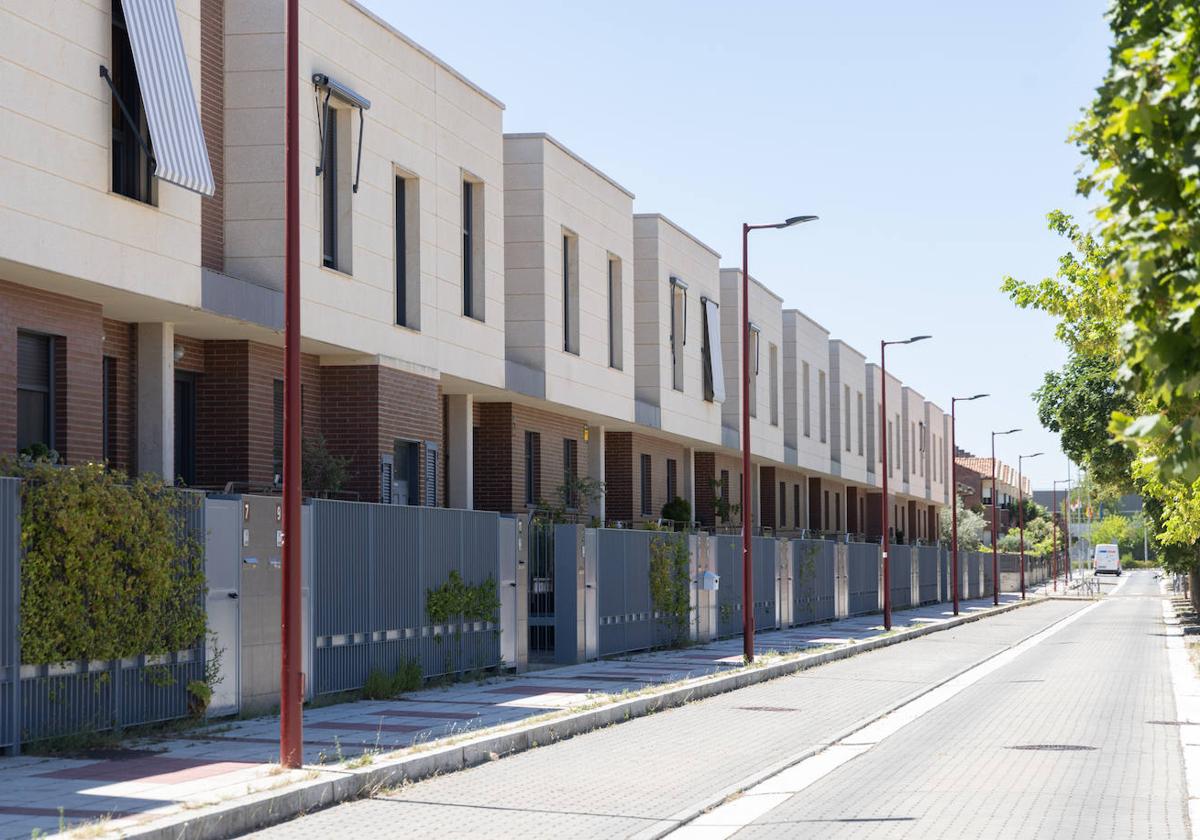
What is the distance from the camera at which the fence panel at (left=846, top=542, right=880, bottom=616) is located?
165ft

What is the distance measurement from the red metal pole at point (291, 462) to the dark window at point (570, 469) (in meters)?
21.3

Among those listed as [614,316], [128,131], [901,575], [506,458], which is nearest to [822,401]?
[901,575]

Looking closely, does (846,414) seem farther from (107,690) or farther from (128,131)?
(107,690)

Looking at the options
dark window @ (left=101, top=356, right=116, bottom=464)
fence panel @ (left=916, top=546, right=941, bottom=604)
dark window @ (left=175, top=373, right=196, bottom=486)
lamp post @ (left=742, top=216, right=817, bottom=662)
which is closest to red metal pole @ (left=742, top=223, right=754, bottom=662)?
lamp post @ (left=742, top=216, right=817, bottom=662)

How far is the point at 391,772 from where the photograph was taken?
42.8 ft

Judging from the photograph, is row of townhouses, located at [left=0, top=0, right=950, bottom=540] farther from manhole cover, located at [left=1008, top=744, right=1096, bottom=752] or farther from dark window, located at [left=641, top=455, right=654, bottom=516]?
manhole cover, located at [left=1008, top=744, right=1096, bottom=752]

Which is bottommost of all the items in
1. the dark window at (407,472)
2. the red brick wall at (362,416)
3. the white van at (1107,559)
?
the white van at (1107,559)

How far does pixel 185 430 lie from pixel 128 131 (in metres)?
4.80

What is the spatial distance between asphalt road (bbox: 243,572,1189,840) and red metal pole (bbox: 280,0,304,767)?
0.96m

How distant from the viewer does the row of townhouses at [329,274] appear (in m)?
17.3

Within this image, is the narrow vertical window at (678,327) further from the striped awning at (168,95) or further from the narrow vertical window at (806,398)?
the striped awning at (168,95)

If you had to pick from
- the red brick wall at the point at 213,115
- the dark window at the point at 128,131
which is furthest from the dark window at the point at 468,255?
the dark window at the point at 128,131

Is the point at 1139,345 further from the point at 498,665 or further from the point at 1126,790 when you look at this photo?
the point at 498,665

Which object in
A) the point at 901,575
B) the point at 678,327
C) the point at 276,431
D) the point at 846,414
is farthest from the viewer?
the point at 846,414
